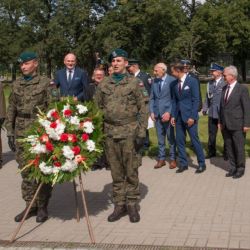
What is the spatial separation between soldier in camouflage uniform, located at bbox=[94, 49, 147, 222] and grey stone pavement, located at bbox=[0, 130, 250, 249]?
42 cm

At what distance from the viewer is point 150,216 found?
641 centimetres

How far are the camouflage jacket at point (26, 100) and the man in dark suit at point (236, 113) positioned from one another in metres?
3.44

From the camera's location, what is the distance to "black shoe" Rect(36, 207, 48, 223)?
6289 millimetres

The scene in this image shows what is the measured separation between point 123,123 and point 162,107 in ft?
11.4

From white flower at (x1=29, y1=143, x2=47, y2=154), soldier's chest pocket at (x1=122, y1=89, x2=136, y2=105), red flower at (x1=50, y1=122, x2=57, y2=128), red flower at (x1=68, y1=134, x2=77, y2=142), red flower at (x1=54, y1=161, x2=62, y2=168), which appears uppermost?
soldier's chest pocket at (x1=122, y1=89, x2=136, y2=105)

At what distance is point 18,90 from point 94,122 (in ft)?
3.79

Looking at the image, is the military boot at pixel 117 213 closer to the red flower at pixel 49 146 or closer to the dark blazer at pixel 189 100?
the red flower at pixel 49 146

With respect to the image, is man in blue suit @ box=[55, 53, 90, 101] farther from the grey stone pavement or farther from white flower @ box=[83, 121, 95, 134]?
white flower @ box=[83, 121, 95, 134]

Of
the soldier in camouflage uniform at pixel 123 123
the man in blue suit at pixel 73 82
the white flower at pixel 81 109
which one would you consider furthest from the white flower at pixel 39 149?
the man in blue suit at pixel 73 82

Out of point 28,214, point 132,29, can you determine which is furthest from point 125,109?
point 132,29

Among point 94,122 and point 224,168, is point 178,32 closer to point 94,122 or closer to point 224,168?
point 224,168

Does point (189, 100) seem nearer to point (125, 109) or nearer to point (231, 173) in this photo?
point (231, 173)

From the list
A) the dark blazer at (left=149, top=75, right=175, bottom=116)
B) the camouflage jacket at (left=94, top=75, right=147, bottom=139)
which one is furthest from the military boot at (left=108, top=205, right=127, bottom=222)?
the dark blazer at (left=149, top=75, right=175, bottom=116)

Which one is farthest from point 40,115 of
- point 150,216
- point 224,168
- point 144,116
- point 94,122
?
point 224,168
